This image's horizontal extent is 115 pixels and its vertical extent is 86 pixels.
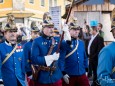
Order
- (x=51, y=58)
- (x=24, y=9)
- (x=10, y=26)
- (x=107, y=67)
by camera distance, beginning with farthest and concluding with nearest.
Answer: (x=24, y=9) → (x=10, y=26) → (x=51, y=58) → (x=107, y=67)

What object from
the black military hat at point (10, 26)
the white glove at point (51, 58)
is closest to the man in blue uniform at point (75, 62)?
the white glove at point (51, 58)

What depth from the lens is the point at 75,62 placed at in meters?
8.95

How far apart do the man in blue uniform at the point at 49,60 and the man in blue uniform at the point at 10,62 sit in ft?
1.13

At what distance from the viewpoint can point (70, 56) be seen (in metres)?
8.95

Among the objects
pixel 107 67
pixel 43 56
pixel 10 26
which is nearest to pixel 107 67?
pixel 107 67

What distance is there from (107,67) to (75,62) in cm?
444

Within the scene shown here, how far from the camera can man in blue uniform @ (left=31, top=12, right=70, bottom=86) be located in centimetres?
764

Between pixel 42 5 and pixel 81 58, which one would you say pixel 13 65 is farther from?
pixel 42 5

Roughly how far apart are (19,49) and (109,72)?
11.6ft

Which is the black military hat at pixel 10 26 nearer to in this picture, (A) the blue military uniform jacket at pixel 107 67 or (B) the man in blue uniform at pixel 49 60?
(B) the man in blue uniform at pixel 49 60

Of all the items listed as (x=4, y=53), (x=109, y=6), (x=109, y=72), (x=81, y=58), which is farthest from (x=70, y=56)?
(x=109, y=6)

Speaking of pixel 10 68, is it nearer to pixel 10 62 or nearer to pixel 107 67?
pixel 10 62

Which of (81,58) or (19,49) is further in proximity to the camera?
(81,58)

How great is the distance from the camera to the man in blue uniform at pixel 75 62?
8789 millimetres
